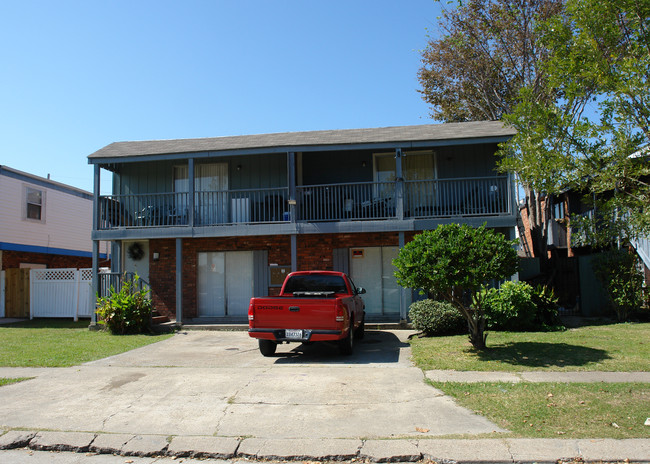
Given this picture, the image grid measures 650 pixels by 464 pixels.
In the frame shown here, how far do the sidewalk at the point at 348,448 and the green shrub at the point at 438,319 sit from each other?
6734 millimetres

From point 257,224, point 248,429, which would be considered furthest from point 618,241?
point 248,429

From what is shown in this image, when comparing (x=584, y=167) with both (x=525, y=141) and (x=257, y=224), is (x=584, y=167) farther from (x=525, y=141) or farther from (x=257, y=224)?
(x=257, y=224)

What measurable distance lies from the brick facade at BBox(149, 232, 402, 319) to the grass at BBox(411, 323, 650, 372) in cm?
417

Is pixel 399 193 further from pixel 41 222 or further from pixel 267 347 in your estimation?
pixel 41 222

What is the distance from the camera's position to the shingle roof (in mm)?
13492

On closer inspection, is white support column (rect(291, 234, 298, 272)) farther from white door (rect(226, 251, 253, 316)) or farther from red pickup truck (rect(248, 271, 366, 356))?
red pickup truck (rect(248, 271, 366, 356))

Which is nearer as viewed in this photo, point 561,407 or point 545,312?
point 561,407

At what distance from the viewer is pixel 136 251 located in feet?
51.2

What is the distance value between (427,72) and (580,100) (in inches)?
290

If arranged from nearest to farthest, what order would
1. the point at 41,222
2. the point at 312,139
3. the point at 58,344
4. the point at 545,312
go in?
the point at 58,344 < the point at 545,312 < the point at 312,139 < the point at 41,222

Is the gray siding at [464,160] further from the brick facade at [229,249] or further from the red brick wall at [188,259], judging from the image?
the red brick wall at [188,259]

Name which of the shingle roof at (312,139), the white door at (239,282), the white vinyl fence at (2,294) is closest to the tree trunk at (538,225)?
the shingle roof at (312,139)

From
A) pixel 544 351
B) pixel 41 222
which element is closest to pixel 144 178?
pixel 41 222

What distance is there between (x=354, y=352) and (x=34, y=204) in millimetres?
15437
